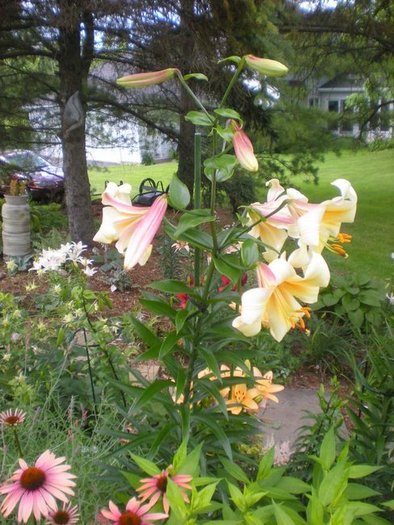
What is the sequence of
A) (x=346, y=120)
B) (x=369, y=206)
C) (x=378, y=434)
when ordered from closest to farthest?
(x=378, y=434) → (x=346, y=120) → (x=369, y=206)

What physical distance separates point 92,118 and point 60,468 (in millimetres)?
7144

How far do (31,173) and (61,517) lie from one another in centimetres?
867

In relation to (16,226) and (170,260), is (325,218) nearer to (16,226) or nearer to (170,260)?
(170,260)

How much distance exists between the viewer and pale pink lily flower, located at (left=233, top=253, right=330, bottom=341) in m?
1.08

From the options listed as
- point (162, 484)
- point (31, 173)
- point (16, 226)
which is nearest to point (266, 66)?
point (162, 484)

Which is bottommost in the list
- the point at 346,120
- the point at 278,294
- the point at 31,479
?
the point at 31,479

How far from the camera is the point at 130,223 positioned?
4.07 ft

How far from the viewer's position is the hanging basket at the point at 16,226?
19.3ft

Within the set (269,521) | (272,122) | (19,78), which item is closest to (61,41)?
(19,78)

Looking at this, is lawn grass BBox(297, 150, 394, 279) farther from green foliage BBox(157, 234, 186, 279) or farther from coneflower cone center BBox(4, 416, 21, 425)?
coneflower cone center BBox(4, 416, 21, 425)

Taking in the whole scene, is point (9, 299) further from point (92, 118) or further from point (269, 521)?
point (92, 118)

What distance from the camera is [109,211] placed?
1245mm

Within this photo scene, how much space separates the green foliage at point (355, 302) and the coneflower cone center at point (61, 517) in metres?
3.08

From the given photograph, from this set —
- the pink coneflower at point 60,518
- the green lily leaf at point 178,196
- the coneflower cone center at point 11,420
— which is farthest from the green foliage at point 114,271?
the pink coneflower at point 60,518
